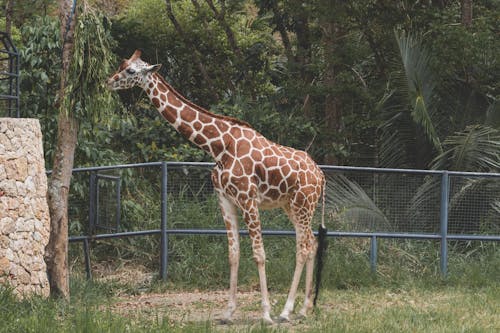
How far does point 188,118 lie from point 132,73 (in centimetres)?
67

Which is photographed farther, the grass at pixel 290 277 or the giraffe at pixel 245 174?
the giraffe at pixel 245 174

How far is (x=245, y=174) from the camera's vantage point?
8.34 meters

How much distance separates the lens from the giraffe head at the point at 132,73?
8.57m

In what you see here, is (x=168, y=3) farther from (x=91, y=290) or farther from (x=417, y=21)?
(x=91, y=290)

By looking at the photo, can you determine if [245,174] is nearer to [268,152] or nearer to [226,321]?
[268,152]

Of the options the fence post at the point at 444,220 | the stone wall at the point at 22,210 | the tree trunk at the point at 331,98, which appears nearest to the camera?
the stone wall at the point at 22,210

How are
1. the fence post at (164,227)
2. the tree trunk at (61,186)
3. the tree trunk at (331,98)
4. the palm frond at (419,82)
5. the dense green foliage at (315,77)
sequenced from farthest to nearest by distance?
1. the tree trunk at (331,98)
2. the dense green foliage at (315,77)
3. the palm frond at (419,82)
4. the fence post at (164,227)
5. the tree trunk at (61,186)

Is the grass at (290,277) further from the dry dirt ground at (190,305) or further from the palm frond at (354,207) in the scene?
the palm frond at (354,207)

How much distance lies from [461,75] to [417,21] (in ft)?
3.59

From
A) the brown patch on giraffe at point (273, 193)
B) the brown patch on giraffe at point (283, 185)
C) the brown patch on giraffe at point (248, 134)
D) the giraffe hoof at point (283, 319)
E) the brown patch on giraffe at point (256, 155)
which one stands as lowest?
the giraffe hoof at point (283, 319)

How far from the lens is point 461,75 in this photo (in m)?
13.2

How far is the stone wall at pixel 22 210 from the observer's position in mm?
8414

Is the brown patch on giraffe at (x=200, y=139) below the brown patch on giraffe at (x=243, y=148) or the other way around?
the other way around

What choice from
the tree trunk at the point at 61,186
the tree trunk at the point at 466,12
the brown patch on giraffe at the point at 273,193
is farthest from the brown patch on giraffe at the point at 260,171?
the tree trunk at the point at 466,12
